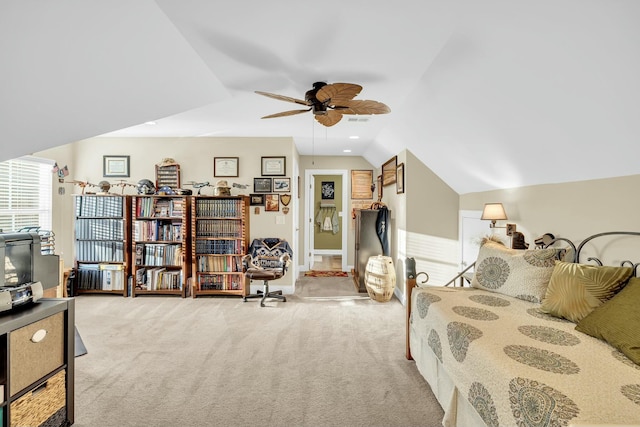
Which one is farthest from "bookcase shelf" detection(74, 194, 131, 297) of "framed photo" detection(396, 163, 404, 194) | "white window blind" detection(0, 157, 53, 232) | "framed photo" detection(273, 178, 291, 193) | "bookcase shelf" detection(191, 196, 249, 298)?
"framed photo" detection(396, 163, 404, 194)

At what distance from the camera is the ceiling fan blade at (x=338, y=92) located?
209 cm

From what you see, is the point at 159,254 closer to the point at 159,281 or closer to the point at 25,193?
the point at 159,281

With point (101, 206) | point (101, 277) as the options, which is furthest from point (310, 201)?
point (101, 277)

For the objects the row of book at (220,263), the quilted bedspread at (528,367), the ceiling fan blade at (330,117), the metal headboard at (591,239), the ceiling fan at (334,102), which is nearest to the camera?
the quilted bedspread at (528,367)

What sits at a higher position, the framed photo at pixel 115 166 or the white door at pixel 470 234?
the framed photo at pixel 115 166

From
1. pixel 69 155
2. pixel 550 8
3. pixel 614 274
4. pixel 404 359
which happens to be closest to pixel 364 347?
pixel 404 359

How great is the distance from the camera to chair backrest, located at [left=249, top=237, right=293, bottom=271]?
4.61 metres

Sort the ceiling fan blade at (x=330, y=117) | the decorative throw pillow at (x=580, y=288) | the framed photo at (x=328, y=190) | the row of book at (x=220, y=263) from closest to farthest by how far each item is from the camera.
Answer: the decorative throw pillow at (x=580, y=288) < the ceiling fan blade at (x=330, y=117) < the row of book at (x=220, y=263) < the framed photo at (x=328, y=190)

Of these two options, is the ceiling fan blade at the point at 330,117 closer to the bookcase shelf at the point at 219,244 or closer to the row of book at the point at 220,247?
the bookcase shelf at the point at 219,244

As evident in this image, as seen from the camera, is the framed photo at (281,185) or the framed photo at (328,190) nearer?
the framed photo at (281,185)

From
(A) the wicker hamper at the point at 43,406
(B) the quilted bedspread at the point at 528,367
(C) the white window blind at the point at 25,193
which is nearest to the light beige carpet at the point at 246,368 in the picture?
(A) the wicker hamper at the point at 43,406

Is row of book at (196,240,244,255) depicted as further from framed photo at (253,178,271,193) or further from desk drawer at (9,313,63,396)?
desk drawer at (9,313,63,396)

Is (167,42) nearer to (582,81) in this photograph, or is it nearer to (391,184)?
(582,81)

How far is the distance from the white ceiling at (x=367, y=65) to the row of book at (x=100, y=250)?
2.55 m
